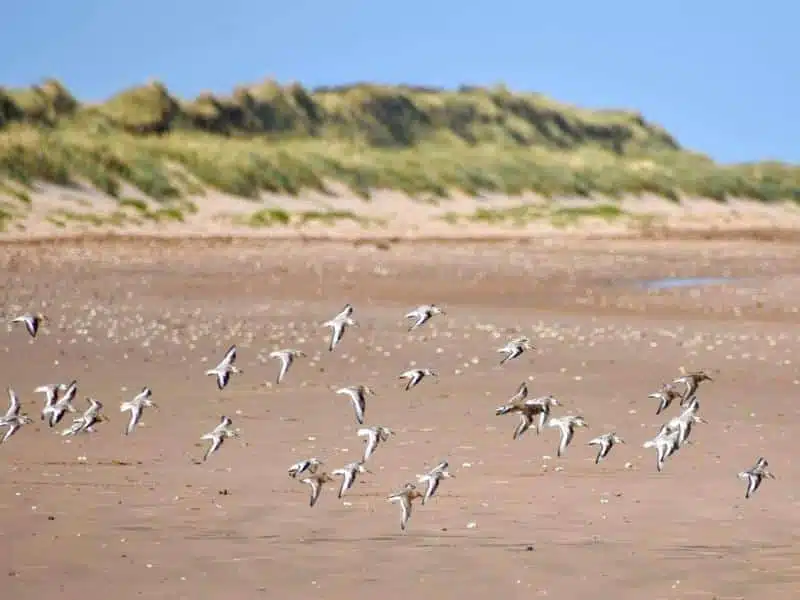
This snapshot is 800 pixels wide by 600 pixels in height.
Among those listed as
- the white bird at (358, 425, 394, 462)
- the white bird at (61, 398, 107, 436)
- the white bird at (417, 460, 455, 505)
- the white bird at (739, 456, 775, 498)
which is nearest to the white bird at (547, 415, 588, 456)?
the white bird at (358, 425, 394, 462)

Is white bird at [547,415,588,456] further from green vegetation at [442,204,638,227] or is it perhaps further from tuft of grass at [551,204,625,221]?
tuft of grass at [551,204,625,221]

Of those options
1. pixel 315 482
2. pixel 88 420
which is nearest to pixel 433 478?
pixel 315 482

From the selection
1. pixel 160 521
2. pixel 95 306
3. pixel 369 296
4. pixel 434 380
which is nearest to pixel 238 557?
pixel 160 521

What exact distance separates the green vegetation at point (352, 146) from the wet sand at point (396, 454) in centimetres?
2822

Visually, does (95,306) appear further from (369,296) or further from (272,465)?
(272,465)

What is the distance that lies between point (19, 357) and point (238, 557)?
36.6ft

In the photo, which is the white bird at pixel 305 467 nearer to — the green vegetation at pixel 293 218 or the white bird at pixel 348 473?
the white bird at pixel 348 473

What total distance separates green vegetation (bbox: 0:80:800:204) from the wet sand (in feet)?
92.6

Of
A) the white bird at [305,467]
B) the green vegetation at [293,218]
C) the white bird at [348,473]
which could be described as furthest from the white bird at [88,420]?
the green vegetation at [293,218]

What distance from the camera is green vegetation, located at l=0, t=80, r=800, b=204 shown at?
6156 centimetres

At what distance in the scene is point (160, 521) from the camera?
43.3ft

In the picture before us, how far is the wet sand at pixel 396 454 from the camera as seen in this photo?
11836 mm

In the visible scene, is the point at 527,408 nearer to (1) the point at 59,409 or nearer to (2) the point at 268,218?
(1) the point at 59,409

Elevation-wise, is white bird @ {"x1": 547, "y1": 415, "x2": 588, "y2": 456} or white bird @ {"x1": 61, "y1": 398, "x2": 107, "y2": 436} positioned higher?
white bird @ {"x1": 547, "y1": 415, "x2": 588, "y2": 456}
